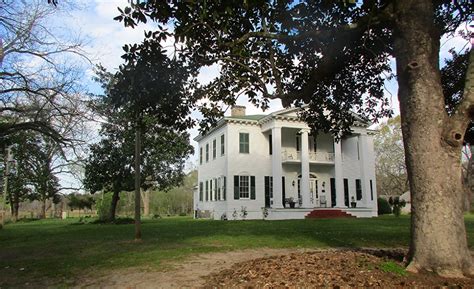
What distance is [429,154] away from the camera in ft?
16.5

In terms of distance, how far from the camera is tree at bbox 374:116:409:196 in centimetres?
5222

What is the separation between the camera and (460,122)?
5000mm

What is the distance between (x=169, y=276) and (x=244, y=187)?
23.4m

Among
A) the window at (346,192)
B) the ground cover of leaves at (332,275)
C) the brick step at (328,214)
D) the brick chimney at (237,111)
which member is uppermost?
the brick chimney at (237,111)

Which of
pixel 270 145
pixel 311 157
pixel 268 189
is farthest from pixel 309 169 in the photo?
pixel 268 189

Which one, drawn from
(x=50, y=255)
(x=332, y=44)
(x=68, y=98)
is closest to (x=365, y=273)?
(x=332, y=44)

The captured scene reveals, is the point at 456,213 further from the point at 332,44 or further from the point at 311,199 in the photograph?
the point at 311,199

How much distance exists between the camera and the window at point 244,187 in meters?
29.6

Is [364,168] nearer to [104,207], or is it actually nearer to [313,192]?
[313,192]

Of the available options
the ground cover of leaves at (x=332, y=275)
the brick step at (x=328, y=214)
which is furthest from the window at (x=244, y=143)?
the ground cover of leaves at (x=332, y=275)

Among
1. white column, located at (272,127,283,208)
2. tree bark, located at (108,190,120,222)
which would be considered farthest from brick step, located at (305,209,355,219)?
tree bark, located at (108,190,120,222)

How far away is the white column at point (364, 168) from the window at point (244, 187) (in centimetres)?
915

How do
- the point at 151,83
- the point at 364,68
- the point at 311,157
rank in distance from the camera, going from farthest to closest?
the point at 311,157 < the point at 364,68 < the point at 151,83

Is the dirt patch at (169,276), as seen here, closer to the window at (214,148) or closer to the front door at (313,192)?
the front door at (313,192)
